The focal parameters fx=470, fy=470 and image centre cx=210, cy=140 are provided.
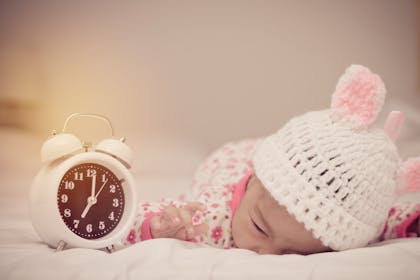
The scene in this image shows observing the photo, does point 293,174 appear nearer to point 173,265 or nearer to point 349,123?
point 349,123

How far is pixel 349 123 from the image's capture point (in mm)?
906

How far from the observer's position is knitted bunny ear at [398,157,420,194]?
0.90m

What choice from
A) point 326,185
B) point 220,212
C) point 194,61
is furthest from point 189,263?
point 194,61

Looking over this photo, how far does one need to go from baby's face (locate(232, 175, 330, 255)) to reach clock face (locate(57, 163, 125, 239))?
0.92 feet

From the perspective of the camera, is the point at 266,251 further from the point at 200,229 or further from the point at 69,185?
the point at 69,185

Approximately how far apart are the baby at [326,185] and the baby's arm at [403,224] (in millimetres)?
12

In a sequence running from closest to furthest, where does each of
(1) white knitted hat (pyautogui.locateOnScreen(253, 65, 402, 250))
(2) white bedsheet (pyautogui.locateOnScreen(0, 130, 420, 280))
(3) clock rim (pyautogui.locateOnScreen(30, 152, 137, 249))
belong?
(2) white bedsheet (pyautogui.locateOnScreen(0, 130, 420, 280)) → (3) clock rim (pyautogui.locateOnScreen(30, 152, 137, 249)) → (1) white knitted hat (pyautogui.locateOnScreen(253, 65, 402, 250))

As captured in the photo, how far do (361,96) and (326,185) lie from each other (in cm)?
18

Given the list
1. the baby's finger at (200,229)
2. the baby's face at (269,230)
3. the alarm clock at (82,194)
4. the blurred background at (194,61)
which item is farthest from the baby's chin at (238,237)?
the blurred background at (194,61)

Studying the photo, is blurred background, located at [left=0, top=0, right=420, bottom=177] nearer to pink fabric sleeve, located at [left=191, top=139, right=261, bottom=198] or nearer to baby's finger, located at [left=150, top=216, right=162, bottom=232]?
pink fabric sleeve, located at [left=191, top=139, right=261, bottom=198]

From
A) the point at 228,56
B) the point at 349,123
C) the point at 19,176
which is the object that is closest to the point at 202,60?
the point at 228,56

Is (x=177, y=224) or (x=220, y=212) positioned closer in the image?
(x=177, y=224)

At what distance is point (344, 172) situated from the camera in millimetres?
863

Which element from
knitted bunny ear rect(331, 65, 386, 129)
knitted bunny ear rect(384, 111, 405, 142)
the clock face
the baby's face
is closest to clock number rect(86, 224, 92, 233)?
the clock face
